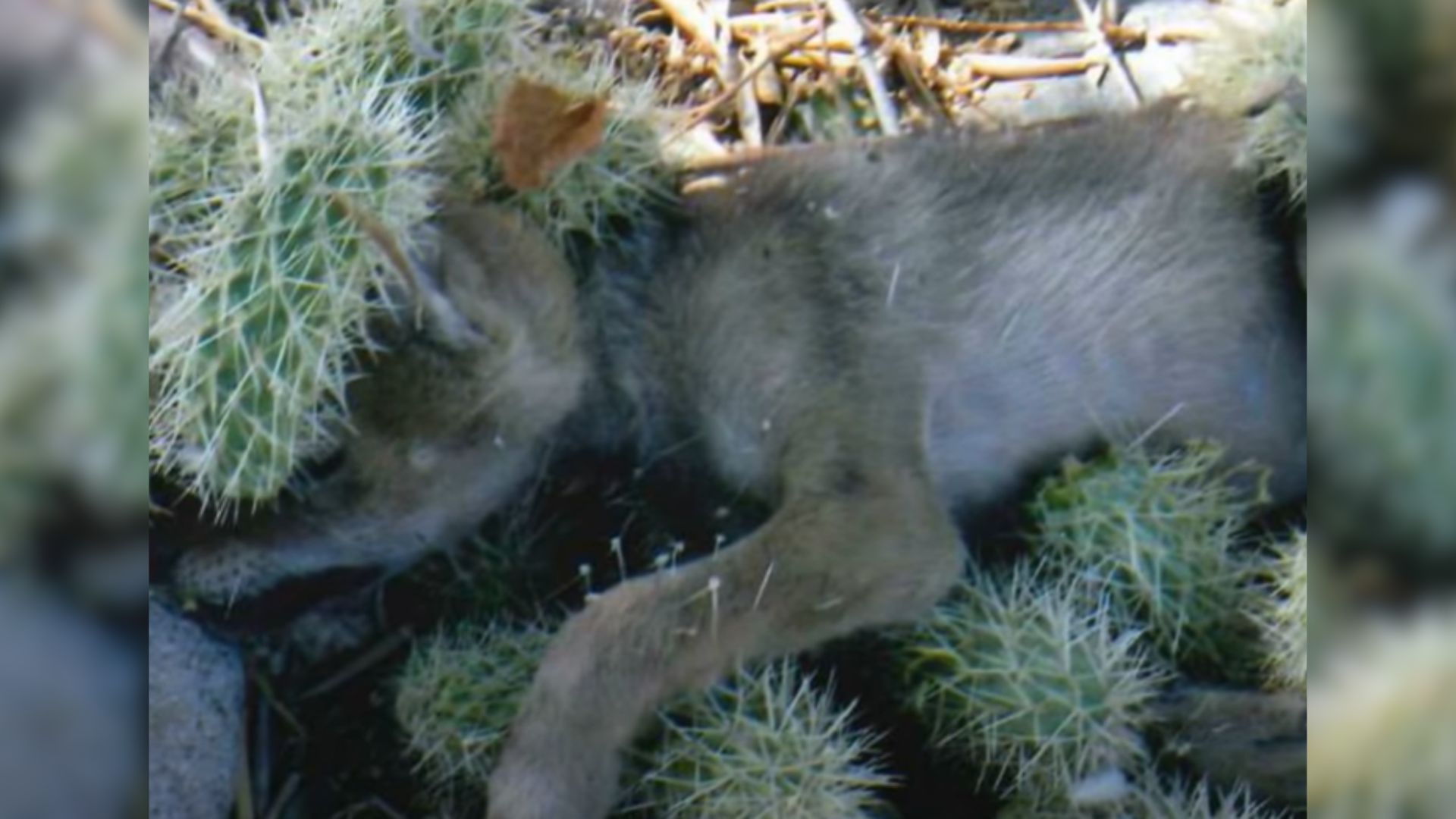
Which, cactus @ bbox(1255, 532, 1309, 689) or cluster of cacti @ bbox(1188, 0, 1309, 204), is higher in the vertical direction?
cluster of cacti @ bbox(1188, 0, 1309, 204)

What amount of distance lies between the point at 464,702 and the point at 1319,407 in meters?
1.34

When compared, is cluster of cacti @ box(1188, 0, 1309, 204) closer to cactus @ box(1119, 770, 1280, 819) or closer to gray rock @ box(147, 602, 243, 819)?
cactus @ box(1119, 770, 1280, 819)

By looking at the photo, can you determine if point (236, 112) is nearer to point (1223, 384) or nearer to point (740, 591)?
point (740, 591)

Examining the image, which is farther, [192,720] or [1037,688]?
[192,720]

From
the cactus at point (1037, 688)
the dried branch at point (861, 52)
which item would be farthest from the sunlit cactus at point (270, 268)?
the cactus at point (1037, 688)

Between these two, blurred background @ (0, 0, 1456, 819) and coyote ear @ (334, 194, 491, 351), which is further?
coyote ear @ (334, 194, 491, 351)

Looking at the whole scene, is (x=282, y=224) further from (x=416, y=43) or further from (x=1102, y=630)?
(x=1102, y=630)

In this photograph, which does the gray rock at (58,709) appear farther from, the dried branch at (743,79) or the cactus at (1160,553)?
the dried branch at (743,79)

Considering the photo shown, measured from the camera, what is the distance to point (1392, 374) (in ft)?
2.71

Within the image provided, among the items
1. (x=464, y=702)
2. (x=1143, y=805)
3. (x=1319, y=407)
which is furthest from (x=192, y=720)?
(x=1319, y=407)

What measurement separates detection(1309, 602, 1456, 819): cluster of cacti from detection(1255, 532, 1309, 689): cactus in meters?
1.04

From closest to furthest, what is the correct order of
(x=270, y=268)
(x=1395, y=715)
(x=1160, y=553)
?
(x=1395, y=715), (x=270, y=268), (x=1160, y=553)

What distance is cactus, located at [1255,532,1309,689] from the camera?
75.5 inches

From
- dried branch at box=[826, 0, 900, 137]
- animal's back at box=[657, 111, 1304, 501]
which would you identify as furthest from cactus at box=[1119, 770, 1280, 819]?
dried branch at box=[826, 0, 900, 137]
